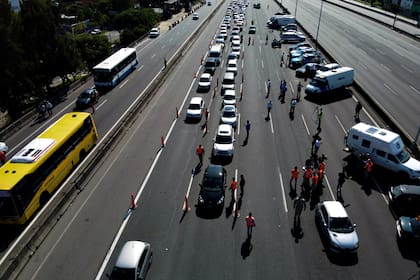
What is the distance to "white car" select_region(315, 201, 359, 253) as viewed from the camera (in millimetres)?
17688

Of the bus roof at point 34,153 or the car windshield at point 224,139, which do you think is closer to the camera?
the bus roof at point 34,153

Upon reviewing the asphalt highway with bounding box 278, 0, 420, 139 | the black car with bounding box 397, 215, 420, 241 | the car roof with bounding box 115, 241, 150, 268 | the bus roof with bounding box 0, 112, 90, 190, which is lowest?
the asphalt highway with bounding box 278, 0, 420, 139

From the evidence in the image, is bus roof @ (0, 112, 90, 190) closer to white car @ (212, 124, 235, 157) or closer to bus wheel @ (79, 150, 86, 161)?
bus wheel @ (79, 150, 86, 161)

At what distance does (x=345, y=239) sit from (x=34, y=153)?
2107cm

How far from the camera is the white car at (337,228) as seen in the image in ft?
58.0

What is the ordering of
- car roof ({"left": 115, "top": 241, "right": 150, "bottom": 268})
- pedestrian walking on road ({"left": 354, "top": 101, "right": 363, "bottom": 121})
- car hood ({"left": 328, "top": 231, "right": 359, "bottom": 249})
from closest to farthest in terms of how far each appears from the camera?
1. car roof ({"left": 115, "top": 241, "right": 150, "bottom": 268})
2. car hood ({"left": 328, "top": 231, "right": 359, "bottom": 249})
3. pedestrian walking on road ({"left": 354, "top": 101, "right": 363, "bottom": 121})

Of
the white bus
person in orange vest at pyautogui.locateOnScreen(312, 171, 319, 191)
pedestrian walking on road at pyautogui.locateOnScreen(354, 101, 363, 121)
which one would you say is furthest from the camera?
the white bus

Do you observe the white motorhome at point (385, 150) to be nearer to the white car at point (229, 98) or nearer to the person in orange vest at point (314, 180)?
the person in orange vest at point (314, 180)

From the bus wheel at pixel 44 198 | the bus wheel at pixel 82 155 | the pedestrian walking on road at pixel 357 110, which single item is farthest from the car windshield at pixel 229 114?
the bus wheel at pixel 44 198

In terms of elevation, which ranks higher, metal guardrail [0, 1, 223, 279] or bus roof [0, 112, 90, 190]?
bus roof [0, 112, 90, 190]

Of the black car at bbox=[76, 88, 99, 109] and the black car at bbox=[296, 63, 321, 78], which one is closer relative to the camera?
the black car at bbox=[76, 88, 99, 109]

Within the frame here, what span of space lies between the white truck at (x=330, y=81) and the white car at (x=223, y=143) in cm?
1676

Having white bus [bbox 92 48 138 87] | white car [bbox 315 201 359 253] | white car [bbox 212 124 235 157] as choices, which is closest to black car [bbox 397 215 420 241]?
white car [bbox 315 201 359 253]

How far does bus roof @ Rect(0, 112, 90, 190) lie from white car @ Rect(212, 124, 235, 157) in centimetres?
1207
